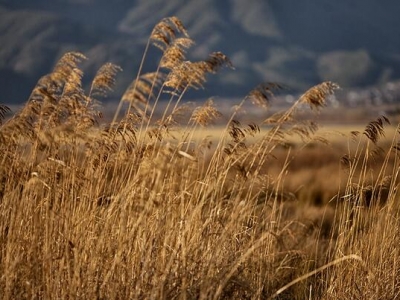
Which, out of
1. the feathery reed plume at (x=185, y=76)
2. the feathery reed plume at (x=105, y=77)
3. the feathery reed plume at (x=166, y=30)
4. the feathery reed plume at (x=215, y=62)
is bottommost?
the feathery reed plume at (x=105, y=77)

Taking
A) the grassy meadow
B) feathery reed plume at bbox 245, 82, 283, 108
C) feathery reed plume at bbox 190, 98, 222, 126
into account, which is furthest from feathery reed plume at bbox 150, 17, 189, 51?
feathery reed plume at bbox 245, 82, 283, 108

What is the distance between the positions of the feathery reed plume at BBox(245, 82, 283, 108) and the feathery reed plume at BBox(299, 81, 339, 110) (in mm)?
213

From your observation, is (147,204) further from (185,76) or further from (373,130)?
(373,130)

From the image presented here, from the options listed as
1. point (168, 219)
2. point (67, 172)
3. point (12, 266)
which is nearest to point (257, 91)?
point (168, 219)

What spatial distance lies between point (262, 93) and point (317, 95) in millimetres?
392

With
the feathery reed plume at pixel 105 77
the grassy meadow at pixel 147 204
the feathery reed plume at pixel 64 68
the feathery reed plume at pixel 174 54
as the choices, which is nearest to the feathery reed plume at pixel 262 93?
the grassy meadow at pixel 147 204

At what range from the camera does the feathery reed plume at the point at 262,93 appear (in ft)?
17.9

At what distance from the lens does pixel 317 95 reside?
5.59m

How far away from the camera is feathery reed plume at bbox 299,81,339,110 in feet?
18.2

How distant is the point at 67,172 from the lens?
5730mm

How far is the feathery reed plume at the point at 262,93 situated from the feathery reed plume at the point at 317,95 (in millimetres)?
213

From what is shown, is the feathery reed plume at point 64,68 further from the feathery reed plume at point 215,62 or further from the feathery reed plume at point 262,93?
the feathery reed plume at point 262,93

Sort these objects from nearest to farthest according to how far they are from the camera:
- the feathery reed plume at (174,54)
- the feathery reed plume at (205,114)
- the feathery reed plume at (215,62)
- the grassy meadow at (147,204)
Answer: the grassy meadow at (147,204), the feathery reed plume at (215,62), the feathery reed plume at (174,54), the feathery reed plume at (205,114)

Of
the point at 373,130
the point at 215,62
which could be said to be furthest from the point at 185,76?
the point at 373,130
